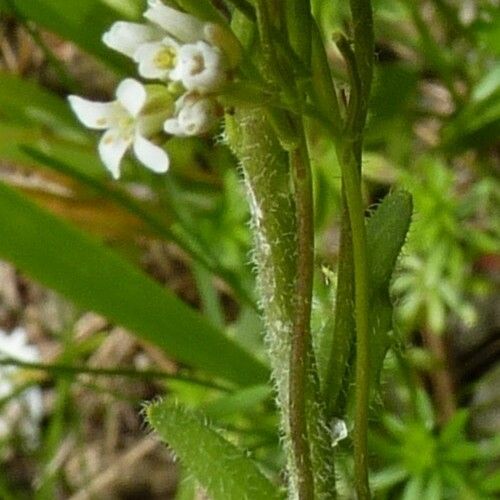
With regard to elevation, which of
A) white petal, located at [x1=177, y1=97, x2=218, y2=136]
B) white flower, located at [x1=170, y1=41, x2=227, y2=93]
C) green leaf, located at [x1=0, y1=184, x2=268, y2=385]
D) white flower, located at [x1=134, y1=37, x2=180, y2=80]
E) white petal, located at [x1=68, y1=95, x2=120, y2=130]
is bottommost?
green leaf, located at [x1=0, y1=184, x2=268, y2=385]

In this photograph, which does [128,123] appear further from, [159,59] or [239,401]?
[239,401]

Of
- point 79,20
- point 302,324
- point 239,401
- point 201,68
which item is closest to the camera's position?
point 201,68

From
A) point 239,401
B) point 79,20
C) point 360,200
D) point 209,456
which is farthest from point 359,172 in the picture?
point 79,20

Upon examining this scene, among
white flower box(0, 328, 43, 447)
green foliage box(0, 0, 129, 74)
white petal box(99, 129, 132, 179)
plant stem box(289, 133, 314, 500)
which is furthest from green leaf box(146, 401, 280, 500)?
white flower box(0, 328, 43, 447)

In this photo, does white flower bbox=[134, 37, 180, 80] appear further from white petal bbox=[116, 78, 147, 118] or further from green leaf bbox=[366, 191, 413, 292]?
green leaf bbox=[366, 191, 413, 292]

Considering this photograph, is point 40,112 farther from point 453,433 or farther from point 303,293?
point 303,293

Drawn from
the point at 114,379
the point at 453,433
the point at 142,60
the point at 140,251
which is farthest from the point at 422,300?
the point at 142,60
